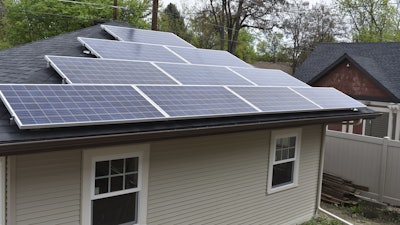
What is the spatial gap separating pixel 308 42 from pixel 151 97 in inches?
1562

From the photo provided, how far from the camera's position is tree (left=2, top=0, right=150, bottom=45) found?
76.7ft

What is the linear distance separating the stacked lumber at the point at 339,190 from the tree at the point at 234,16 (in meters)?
27.1

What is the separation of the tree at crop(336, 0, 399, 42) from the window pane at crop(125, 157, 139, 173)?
118 feet

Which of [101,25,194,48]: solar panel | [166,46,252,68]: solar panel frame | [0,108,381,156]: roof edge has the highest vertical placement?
[101,25,194,48]: solar panel

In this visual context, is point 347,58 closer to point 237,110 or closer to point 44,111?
point 237,110

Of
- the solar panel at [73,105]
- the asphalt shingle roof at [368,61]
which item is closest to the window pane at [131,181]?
the solar panel at [73,105]

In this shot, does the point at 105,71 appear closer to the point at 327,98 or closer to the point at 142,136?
the point at 142,136

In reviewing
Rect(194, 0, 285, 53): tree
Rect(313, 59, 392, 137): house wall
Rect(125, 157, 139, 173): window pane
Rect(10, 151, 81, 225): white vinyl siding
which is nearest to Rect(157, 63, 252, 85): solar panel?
Rect(125, 157, 139, 173): window pane

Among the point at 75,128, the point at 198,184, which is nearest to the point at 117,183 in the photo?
the point at 75,128

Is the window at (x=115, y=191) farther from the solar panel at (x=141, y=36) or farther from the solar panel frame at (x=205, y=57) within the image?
the solar panel at (x=141, y=36)

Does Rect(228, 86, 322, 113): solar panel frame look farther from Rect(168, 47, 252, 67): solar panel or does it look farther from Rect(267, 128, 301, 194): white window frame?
Rect(168, 47, 252, 67): solar panel

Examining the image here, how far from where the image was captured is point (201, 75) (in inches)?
335

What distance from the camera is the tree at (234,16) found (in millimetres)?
36875

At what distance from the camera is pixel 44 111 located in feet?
15.9
